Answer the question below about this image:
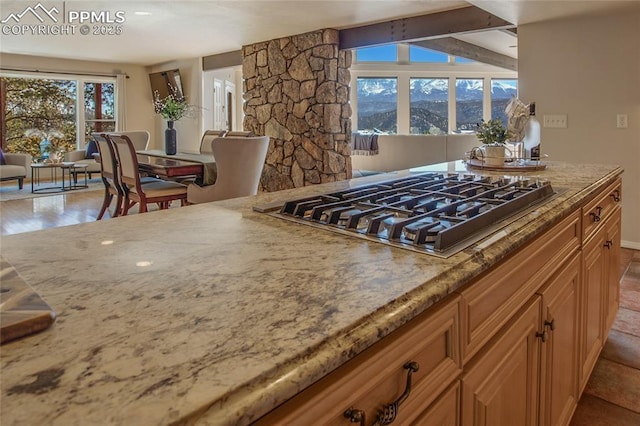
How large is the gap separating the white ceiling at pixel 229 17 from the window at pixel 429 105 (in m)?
3.05

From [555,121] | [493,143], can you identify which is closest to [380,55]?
[555,121]

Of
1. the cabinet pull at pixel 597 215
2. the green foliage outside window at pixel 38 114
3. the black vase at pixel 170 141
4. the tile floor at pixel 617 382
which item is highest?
the green foliage outside window at pixel 38 114

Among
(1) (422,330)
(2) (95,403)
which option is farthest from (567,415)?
(2) (95,403)

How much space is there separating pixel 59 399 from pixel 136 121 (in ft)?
33.8

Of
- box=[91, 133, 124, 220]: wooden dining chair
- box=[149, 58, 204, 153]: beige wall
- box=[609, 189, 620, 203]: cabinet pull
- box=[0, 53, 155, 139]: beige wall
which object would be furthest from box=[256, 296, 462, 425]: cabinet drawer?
box=[0, 53, 155, 139]: beige wall

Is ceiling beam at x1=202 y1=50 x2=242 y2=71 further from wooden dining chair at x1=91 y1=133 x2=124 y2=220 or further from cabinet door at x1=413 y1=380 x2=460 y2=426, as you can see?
cabinet door at x1=413 y1=380 x2=460 y2=426

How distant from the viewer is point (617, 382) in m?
2.06

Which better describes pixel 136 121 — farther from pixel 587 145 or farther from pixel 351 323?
pixel 351 323

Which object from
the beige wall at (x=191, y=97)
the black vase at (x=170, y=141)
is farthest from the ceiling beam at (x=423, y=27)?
the beige wall at (x=191, y=97)

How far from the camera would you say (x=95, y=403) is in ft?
1.43

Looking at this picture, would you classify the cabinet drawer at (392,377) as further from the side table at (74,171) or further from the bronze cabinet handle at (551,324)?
the side table at (74,171)

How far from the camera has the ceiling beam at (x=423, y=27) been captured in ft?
15.4

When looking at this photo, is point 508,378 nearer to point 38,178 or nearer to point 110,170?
point 110,170

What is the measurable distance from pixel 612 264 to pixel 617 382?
533 mm
